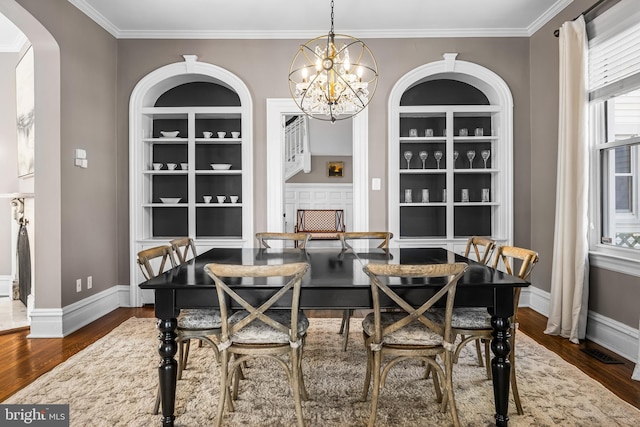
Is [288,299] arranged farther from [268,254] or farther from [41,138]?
[41,138]

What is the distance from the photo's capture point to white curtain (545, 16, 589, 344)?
325cm

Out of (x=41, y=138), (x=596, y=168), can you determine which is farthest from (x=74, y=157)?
(x=596, y=168)

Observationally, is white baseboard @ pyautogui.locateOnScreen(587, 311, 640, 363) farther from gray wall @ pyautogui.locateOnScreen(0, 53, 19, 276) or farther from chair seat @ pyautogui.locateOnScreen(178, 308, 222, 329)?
gray wall @ pyautogui.locateOnScreen(0, 53, 19, 276)

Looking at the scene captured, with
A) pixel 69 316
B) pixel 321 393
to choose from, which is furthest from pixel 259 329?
pixel 69 316

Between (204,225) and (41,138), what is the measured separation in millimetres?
1949

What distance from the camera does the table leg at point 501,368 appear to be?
1934 mm

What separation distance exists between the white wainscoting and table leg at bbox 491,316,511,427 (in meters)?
7.43

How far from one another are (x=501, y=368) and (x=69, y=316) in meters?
3.48

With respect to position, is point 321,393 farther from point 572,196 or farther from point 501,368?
point 572,196

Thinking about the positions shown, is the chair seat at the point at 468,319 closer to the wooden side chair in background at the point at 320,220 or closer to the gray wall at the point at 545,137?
the gray wall at the point at 545,137

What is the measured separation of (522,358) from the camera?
2875 millimetres

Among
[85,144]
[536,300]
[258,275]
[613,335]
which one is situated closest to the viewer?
[258,275]

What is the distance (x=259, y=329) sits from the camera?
2002 millimetres

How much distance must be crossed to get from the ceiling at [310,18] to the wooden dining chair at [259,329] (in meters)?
2.94
